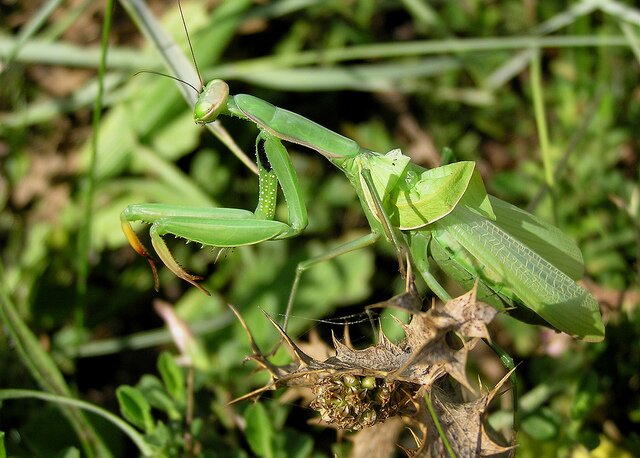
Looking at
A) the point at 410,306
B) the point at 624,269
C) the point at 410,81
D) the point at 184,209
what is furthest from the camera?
the point at 410,81

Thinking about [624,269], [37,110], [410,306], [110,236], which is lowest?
[624,269]

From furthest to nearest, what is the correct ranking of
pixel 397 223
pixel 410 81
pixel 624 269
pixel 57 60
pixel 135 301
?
pixel 410 81
pixel 57 60
pixel 135 301
pixel 624 269
pixel 397 223

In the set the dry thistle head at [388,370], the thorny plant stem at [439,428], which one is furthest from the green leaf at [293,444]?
the thorny plant stem at [439,428]

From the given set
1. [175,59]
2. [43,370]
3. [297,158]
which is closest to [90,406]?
[43,370]

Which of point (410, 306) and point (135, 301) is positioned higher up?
point (410, 306)

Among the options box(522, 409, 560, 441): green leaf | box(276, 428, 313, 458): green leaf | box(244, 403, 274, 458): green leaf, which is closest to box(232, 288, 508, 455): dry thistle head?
box(244, 403, 274, 458): green leaf

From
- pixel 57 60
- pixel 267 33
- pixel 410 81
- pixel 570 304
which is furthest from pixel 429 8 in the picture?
pixel 570 304

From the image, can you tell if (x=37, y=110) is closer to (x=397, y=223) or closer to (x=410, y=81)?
(x=410, y=81)

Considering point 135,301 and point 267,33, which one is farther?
point 267,33
